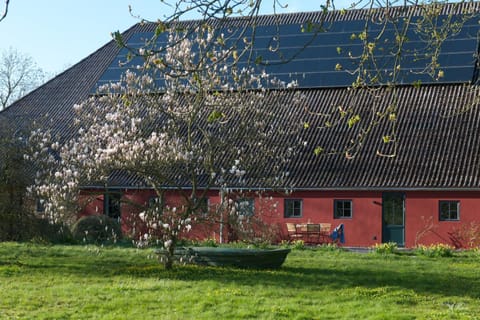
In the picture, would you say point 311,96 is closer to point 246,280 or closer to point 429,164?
point 429,164

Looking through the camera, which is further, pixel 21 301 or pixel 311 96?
pixel 311 96

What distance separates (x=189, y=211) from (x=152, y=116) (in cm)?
353

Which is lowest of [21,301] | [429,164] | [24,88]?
[21,301]

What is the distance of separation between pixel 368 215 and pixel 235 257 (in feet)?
37.2

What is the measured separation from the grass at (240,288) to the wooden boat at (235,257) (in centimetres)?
Result: 32

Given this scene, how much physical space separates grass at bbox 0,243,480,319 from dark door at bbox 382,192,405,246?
658 centimetres

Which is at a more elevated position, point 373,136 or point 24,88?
→ point 24,88

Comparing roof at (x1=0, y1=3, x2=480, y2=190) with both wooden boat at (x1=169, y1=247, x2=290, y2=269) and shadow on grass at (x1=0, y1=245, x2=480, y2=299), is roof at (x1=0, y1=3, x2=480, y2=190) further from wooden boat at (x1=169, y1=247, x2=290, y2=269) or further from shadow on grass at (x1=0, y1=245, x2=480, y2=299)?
wooden boat at (x1=169, y1=247, x2=290, y2=269)

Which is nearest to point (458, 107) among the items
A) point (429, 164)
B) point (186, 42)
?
point (429, 164)

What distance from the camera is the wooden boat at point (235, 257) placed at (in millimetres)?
17938

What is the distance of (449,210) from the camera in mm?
27375

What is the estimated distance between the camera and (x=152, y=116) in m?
20.3

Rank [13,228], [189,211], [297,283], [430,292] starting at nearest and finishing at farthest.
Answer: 1. [430,292]
2. [297,283]
3. [189,211]
4. [13,228]

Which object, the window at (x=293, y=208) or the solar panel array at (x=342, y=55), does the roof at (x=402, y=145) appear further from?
the window at (x=293, y=208)
